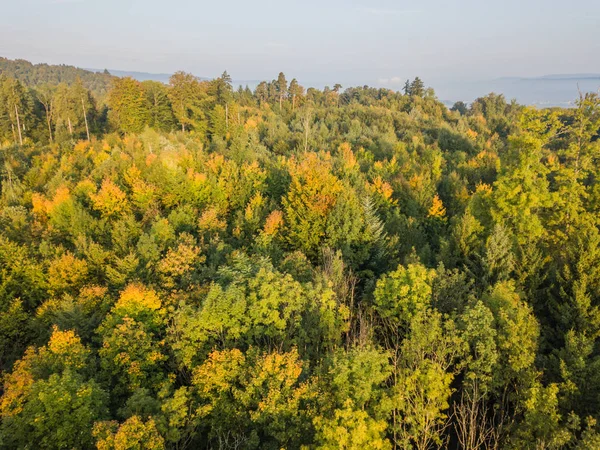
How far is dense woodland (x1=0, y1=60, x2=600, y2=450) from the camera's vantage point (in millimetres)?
15789

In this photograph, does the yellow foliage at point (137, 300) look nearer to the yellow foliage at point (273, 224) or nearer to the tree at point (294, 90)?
the yellow foliage at point (273, 224)

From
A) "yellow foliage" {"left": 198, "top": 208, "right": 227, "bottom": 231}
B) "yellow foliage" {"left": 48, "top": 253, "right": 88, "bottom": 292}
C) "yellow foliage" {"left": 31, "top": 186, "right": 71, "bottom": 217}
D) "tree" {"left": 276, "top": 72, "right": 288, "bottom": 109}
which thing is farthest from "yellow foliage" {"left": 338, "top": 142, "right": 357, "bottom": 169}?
"tree" {"left": 276, "top": 72, "right": 288, "bottom": 109}

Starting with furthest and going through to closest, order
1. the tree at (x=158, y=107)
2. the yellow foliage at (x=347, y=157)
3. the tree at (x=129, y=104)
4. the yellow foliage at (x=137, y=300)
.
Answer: the tree at (x=158, y=107) < the tree at (x=129, y=104) < the yellow foliage at (x=347, y=157) < the yellow foliage at (x=137, y=300)

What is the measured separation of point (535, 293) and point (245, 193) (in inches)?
1139

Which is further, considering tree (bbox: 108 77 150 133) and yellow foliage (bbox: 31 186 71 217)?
tree (bbox: 108 77 150 133)

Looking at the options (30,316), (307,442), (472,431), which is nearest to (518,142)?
(472,431)

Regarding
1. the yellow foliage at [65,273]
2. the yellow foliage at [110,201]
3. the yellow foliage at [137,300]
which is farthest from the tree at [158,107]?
the yellow foliage at [137,300]

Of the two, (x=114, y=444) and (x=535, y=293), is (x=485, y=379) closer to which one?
(x=535, y=293)

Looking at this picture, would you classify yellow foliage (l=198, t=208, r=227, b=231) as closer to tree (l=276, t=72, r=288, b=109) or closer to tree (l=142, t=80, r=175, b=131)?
tree (l=142, t=80, r=175, b=131)

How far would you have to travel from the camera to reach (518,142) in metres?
31.0

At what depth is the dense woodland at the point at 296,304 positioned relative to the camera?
15.8 meters

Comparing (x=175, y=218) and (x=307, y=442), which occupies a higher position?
(x=175, y=218)

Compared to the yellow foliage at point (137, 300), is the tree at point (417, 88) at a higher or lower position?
higher

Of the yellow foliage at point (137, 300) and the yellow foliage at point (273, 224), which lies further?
the yellow foliage at point (273, 224)
